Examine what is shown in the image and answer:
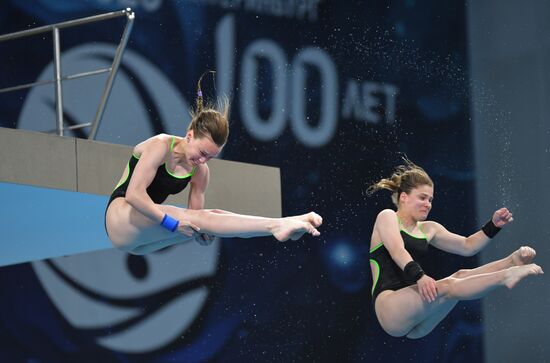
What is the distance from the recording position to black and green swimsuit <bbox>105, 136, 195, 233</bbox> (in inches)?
208

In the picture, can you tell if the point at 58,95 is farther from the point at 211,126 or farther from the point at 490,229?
the point at 490,229

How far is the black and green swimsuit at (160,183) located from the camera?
208 inches

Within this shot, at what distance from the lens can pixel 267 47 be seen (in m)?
10.6

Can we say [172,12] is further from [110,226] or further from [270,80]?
[110,226]

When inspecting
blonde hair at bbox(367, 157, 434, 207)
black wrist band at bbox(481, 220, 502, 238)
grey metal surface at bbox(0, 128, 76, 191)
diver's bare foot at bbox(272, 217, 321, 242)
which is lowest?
black wrist band at bbox(481, 220, 502, 238)

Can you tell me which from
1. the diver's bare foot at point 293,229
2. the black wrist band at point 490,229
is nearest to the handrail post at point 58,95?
the diver's bare foot at point 293,229

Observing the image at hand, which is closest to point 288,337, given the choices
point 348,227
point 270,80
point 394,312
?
point 348,227

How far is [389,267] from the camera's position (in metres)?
5.96

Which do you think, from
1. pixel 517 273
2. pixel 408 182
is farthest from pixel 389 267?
pixel 517 273

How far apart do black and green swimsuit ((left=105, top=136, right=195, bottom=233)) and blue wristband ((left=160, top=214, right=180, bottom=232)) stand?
0.99ft

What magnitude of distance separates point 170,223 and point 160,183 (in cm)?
34

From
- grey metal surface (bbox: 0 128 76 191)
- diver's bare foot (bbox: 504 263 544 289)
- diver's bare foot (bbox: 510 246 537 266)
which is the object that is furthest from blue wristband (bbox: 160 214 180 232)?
diver's bare foot (bbox: 510 246 537 266)

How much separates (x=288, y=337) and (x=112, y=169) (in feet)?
15.6

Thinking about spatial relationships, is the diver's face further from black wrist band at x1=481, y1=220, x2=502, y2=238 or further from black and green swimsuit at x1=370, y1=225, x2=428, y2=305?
black wrist band at x1=481, y1=220, x2=502, y2=238
